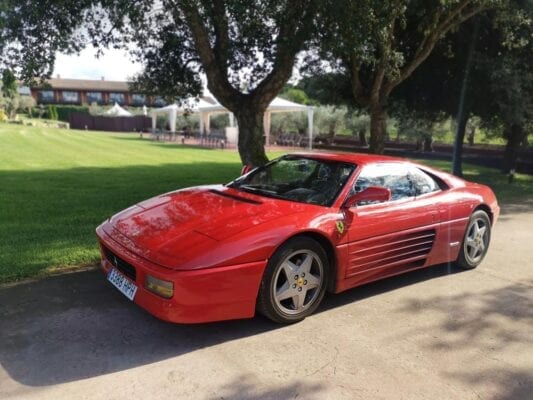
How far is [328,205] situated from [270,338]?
1.28 metres

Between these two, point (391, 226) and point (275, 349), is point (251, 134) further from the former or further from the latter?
point (275, 349)

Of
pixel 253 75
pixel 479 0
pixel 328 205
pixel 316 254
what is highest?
pixel 479 0

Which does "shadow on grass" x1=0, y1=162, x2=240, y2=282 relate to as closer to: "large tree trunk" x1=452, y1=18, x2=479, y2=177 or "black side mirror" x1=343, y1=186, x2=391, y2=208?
"black side mirror" x1=343, y1=186, x2=391, y2=208

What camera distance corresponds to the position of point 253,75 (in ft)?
34.4

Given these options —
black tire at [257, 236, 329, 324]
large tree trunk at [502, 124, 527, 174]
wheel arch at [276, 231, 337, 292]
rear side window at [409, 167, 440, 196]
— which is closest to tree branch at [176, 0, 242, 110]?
rear side window at [409, 167, 440, 196]

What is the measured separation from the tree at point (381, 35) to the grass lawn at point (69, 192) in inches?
151

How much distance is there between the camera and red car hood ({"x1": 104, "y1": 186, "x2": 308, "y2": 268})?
11.7 feet

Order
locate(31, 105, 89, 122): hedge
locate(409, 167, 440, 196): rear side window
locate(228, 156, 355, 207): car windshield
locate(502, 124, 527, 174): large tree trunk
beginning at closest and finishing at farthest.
Result: locate(228, 156, 355, 207): car windshield → locate(409, 167, 440, 196): rear side window → locate(502, 124, 527, 174): large tree trunk → locate(31, 105, 89, 122): hedge

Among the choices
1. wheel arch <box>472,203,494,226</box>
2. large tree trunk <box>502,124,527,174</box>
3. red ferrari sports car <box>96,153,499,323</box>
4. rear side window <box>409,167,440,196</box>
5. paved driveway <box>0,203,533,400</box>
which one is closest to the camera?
paved driveway <box>0,203,533,400</box>

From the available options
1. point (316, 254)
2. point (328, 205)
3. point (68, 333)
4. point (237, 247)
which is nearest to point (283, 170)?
point (328, 205)

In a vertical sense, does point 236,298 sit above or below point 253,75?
below

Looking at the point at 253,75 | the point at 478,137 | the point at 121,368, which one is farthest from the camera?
the point at 478,137

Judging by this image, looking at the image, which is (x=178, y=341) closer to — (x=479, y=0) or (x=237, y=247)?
(x=237, y=247)

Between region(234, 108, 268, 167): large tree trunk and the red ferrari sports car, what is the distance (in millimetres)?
3467
